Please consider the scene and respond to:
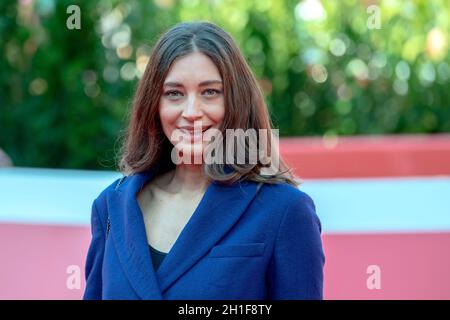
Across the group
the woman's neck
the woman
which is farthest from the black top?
the woman's neck

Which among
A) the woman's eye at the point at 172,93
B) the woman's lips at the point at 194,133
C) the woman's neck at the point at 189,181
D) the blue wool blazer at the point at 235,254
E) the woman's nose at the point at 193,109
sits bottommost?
the blue wool blazer at the point at 235,254

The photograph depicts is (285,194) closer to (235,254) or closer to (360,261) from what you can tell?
(235,254)

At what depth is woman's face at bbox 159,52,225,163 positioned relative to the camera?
157cm

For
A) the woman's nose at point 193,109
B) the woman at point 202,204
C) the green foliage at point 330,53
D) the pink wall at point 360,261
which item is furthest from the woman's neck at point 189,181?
the green foliage at point 330,53

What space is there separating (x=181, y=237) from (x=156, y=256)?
65 mm

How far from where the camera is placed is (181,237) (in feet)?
5.06

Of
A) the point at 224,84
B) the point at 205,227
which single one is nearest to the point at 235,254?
the point at 205,227

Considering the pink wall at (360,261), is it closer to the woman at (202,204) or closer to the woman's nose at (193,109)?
the woman at (202,204)

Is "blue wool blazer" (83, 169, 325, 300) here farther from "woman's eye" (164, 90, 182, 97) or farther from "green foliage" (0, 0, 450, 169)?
"green foliage" (0, 0, 450, 169)

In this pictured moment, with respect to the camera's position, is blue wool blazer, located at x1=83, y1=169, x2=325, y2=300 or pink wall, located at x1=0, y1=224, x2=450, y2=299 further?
pink wall, located at x1=0, y1=224, x2=450, y2=299

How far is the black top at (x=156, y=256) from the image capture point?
1.56 metres

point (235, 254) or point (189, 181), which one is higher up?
point (189, 181)

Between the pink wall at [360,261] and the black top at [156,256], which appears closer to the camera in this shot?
the black top at [156,256]
